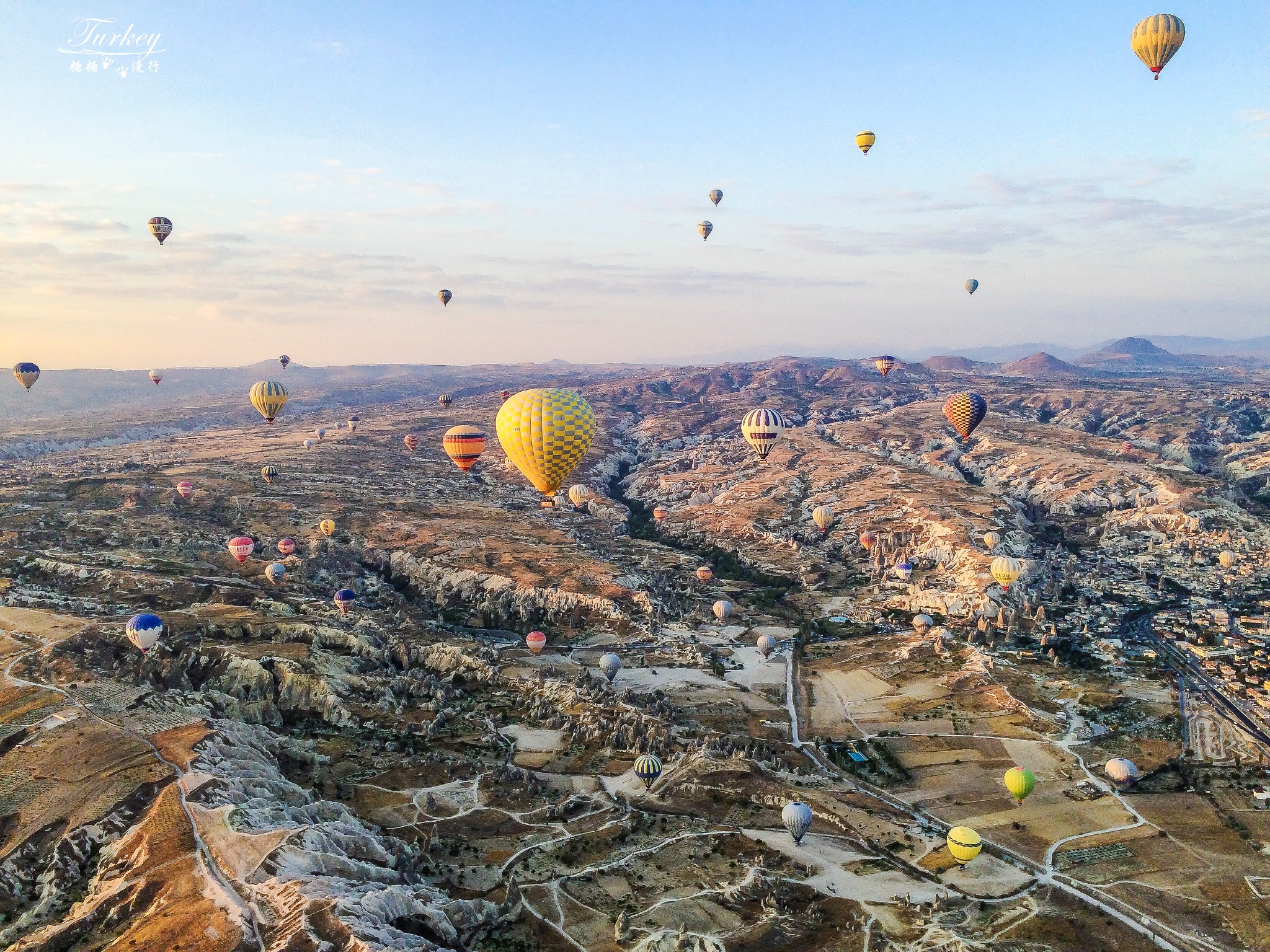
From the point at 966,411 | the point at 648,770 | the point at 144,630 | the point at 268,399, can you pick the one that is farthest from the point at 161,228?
the point at 966,411

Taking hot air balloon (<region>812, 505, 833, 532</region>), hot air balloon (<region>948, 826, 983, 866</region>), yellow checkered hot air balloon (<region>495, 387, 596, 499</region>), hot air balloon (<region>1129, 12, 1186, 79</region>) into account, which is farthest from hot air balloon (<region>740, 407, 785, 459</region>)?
hot air balloon (<region>948, 826, 983, 866</region>)

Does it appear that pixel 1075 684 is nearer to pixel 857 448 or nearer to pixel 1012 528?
pixel 1012 528

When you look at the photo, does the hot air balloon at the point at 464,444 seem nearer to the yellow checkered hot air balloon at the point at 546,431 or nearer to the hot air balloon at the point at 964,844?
the yellow checkered hot air balloon at the point at 546,431

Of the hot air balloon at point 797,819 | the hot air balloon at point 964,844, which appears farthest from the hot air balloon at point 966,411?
the hot air balloon at point 797,819

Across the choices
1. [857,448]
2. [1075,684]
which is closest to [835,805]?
[1075,684]

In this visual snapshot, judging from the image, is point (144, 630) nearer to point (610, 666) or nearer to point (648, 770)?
point (610, 666)

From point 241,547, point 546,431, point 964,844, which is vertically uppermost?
point 546,431

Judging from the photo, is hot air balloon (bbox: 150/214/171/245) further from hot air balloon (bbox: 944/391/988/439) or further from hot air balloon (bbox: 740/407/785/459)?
hot air balloon (bbox: 944/391/988/439)
